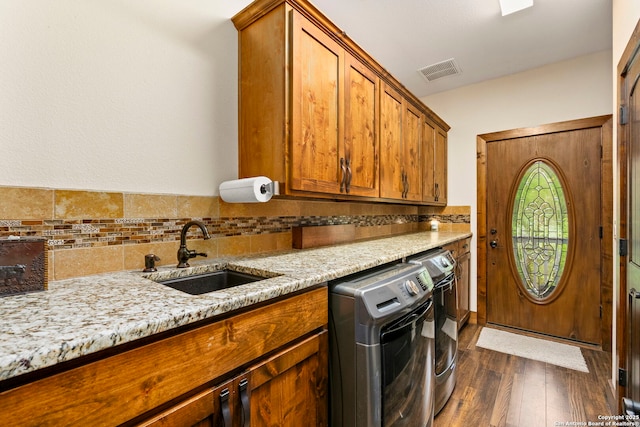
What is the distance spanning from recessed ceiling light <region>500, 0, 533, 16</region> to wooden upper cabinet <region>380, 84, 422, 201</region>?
34.1 inches

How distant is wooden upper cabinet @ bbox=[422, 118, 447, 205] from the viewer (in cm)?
293

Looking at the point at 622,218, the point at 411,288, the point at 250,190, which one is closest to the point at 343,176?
the point at 250,190

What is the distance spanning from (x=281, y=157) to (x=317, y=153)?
239mm

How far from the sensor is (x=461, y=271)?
2.82 meters

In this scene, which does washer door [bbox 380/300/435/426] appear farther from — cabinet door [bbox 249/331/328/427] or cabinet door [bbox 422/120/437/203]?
cabinet door [bbox 422/120/437/203]

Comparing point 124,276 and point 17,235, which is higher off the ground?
point 17,235

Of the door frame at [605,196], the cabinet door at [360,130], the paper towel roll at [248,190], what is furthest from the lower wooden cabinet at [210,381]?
the door frame at [605,196]

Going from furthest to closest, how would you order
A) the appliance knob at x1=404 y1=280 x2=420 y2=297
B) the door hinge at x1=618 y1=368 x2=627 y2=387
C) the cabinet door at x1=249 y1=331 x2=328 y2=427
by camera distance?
the door hinge at x1=618 y1=368 x2=627 y2=387
the appliance knob at x1=404 y1=280 x2=420 y2=297
the cabinet door at x1=249 y1=331 x2=328 y2=427

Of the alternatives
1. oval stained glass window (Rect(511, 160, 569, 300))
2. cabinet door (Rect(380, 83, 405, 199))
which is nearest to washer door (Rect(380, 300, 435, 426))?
cabinet door (Rect(380, 83, 405, 199))

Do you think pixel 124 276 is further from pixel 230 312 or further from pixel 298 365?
pixel 298 365

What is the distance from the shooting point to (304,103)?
1.52m

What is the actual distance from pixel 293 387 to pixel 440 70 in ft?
10.2

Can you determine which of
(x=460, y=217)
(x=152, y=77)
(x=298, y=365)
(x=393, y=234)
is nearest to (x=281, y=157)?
(x=152, y=77)

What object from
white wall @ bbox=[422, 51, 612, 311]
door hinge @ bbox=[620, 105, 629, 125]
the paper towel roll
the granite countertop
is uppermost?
white wall @ bbox=[422, 51, 612, 311]
